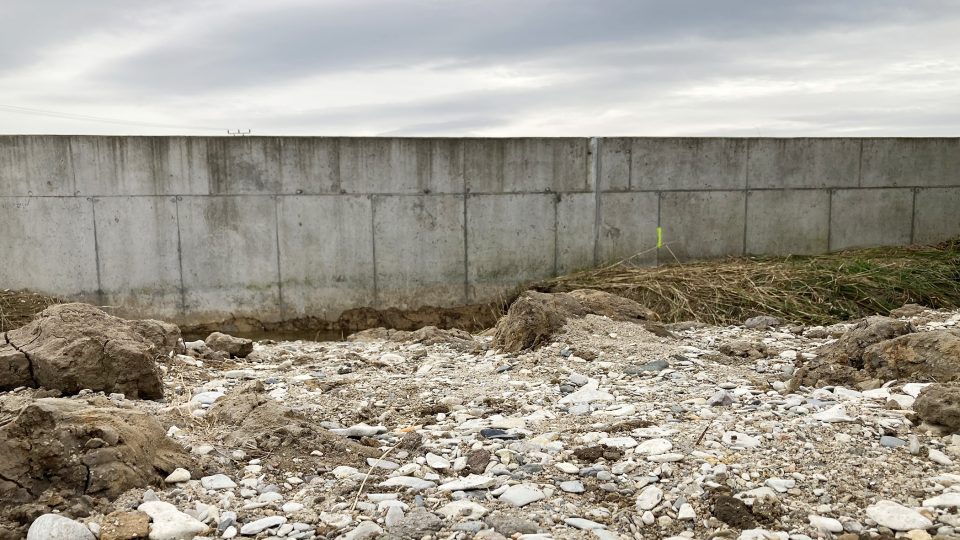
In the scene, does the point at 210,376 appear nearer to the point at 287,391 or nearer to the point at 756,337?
the point at 287,391

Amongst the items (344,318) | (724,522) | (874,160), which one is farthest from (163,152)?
(874,160)

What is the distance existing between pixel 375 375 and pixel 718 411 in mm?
2225

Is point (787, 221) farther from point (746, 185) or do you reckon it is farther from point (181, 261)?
point (181, 261)

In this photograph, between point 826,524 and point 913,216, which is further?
point 913,216

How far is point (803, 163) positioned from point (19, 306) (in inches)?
343

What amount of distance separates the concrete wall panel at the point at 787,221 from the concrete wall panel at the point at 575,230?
196 cm

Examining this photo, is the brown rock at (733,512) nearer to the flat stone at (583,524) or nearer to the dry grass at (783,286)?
the flat stone at (583,524)

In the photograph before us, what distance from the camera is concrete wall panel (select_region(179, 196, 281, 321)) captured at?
7.81m

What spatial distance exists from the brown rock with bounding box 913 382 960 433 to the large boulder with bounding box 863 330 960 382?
55 centimetres

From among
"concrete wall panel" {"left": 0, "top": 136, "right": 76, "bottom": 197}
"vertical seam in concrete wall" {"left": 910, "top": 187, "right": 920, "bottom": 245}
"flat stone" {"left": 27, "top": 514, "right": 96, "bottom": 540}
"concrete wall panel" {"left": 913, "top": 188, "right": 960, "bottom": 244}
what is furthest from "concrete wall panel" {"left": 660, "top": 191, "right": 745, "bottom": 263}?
"flat stone" {"left": 27, "top": 514, "right": 96, "bottom": 540}

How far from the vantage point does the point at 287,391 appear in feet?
14.4

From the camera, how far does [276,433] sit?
11.1ft

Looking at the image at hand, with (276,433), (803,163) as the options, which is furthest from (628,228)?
(276,433)

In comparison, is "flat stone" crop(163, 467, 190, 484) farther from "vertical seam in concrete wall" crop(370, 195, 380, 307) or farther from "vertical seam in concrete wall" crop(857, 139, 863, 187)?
"vertical seam in concrete wall" crop(857, 139, 863, 187)
